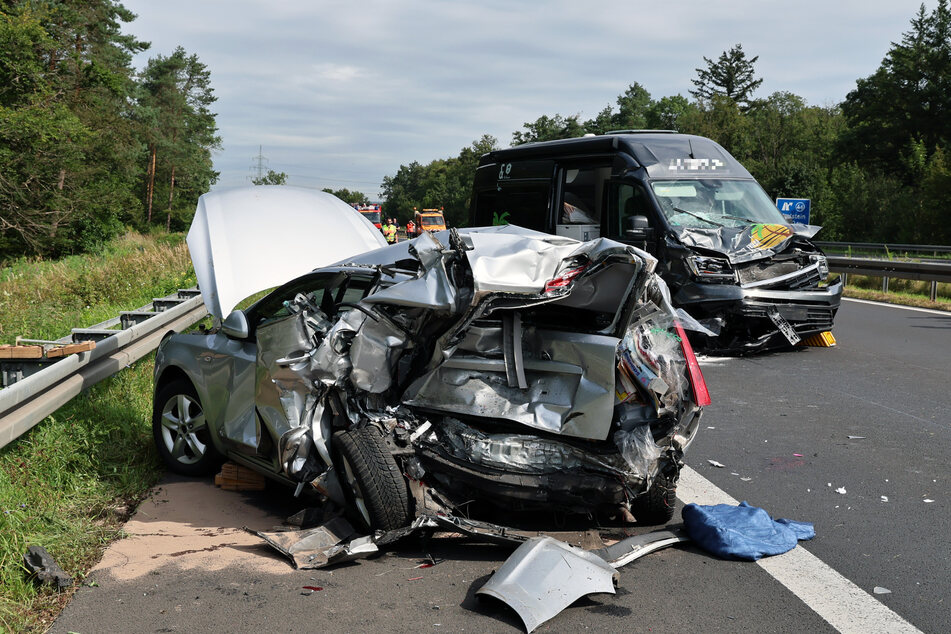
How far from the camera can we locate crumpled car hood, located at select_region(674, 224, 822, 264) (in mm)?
10750

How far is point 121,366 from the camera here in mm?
7348

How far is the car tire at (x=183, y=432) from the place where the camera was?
6.00 metres

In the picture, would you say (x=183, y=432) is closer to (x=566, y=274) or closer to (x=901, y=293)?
(x=566, y=274)

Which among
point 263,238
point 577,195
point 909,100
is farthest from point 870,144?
point 263,238

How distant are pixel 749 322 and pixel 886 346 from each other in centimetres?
225

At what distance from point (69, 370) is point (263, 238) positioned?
1.67 m

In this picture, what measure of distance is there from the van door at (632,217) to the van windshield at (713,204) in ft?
0.65

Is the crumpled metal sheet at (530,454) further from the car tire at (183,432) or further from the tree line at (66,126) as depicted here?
the tree line at (66,126)

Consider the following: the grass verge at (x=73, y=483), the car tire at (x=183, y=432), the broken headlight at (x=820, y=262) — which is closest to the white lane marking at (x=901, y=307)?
the broken headlight at (x=820, y=262)

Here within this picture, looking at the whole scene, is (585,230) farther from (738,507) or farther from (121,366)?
(738,507)

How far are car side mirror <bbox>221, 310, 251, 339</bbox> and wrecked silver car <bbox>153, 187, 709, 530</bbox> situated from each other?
0.38 metres

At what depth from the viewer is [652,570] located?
4363 millimetres

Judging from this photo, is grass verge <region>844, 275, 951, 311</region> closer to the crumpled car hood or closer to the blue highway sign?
the blue highway sign

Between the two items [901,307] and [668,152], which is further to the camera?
[901,307]
